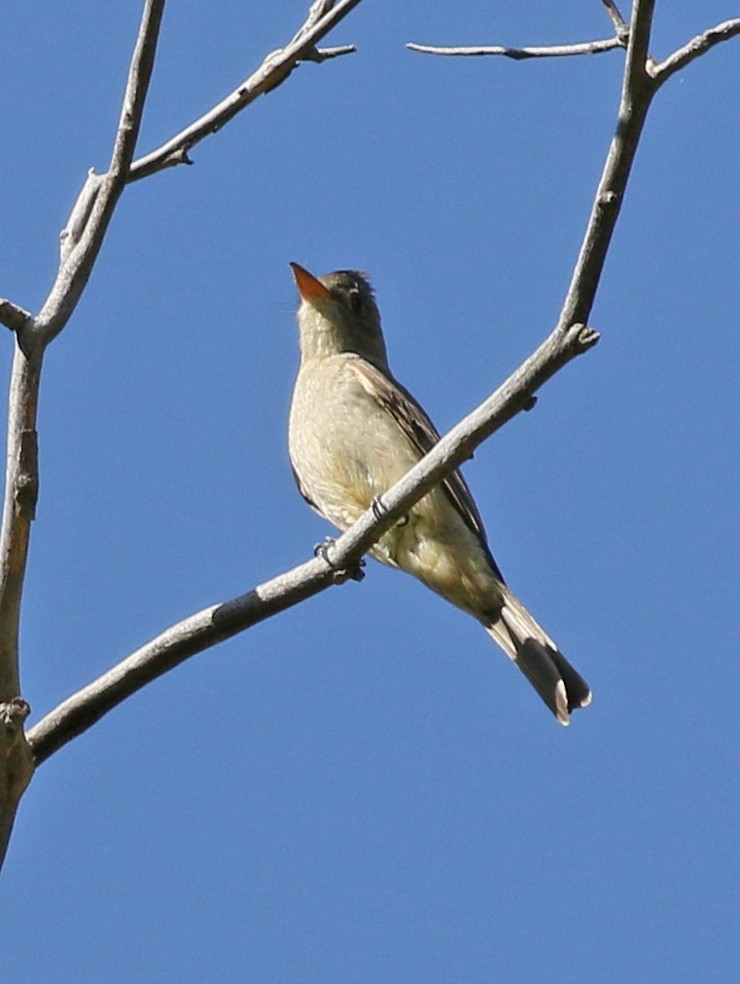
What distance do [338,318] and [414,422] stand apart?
1442 millimetres

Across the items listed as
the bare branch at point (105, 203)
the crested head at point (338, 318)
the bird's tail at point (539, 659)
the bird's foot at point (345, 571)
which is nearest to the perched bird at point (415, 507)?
the bird's tail at point (539, 659)

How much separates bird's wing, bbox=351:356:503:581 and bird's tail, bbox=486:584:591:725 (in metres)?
0.23

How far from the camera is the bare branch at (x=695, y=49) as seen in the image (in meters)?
3.90

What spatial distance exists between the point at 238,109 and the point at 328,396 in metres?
2.78

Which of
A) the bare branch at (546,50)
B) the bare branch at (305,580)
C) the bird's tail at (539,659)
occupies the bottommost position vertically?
the bare branch at (305,580)

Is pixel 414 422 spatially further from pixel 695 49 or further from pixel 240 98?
pixel 695 49

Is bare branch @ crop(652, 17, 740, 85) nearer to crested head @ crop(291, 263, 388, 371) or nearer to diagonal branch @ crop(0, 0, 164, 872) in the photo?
diagonal branch @ crop(0, 0, 164, 872)

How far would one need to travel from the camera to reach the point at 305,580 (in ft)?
16.1

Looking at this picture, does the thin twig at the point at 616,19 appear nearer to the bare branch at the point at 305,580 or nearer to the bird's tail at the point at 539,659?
the bare branch at the point at 305,580

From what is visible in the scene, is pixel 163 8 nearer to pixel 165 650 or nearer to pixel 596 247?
pixel 596 247

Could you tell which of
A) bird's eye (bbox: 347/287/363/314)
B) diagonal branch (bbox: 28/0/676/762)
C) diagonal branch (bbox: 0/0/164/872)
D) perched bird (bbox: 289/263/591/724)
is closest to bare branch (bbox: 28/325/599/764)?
diagonal branch (bbox: 28/0/676/762)

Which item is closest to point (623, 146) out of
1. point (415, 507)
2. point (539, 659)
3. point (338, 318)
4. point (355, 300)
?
point (415, 507)

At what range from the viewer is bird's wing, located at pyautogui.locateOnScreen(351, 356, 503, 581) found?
721 cm

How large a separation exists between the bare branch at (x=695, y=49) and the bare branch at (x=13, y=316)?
1.85 metres
